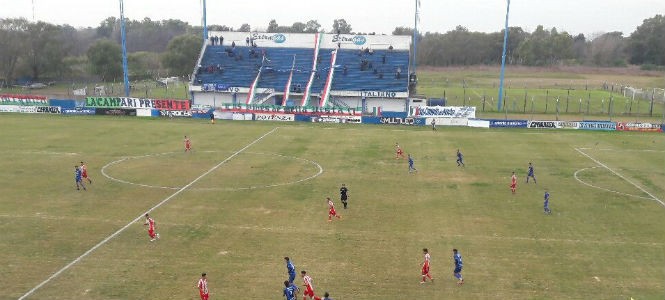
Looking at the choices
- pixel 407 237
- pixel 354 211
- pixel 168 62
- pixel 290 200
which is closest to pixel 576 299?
pixel 407 237

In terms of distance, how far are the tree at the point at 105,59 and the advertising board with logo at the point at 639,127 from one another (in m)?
92.3

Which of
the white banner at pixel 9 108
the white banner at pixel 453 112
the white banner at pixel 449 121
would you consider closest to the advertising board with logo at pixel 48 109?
the white banner at pixel 9 108

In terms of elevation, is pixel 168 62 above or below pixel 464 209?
above

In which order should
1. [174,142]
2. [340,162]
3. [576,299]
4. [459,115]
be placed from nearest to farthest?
[576,299]
[340,162]
[174,142]
[459,115]

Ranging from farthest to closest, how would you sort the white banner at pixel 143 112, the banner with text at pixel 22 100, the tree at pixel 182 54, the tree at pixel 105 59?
the tree at pixel 182 54 < the tree at pixel 105 59 < the banner with text at pixel 22 100 < the white banner at pixel 143 112

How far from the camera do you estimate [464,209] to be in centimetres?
3031

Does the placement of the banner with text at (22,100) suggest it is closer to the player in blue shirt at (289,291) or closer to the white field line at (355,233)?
the white field line at (355,233)

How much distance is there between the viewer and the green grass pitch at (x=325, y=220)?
68.1ft

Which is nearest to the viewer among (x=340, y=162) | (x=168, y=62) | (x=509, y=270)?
(x=509, y=270)

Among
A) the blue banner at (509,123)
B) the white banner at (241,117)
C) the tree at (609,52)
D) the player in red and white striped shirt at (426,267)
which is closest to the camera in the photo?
the player in red and white striped shirt at (426,267)

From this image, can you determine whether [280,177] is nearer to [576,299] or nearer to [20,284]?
[20,284]

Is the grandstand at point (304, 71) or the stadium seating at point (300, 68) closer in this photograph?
the grandstand at point (304, 71)

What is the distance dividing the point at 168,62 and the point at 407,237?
346 ft

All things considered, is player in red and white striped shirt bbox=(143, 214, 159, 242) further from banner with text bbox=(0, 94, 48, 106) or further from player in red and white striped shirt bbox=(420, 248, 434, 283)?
banner with text bbox=(0, 94, 48, 106)
